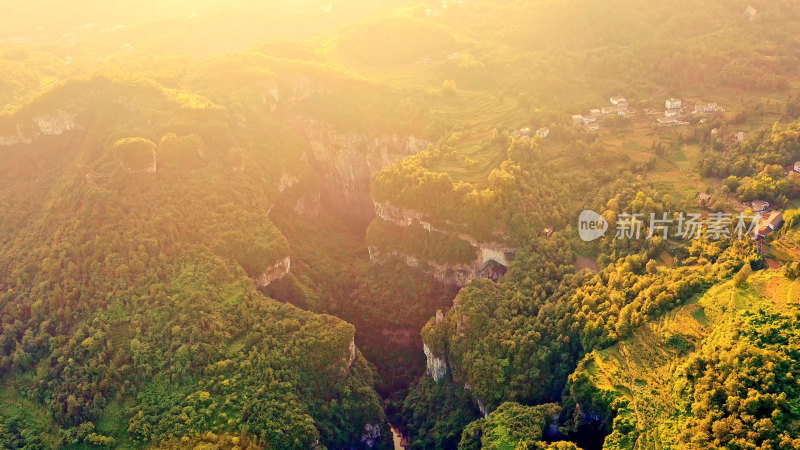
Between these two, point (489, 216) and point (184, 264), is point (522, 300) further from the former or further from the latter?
point (184, 264)

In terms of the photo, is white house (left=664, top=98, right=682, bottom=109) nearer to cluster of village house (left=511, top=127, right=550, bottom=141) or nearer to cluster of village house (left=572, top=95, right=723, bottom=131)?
cluster of village house (left=572, top=95, right=723, bottom=131)

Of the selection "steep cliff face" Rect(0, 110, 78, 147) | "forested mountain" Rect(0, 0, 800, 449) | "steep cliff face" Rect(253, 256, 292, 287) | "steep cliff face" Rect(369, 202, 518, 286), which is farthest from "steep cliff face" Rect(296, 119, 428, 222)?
"steep cliff face" Rect(0, 110, 78, 147)

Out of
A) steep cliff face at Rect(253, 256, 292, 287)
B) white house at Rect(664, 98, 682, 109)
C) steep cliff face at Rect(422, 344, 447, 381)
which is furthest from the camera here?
white house at Rect(664, 98, 682, 109)

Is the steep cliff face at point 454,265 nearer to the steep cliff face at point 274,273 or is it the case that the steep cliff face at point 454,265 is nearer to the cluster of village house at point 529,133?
the steep cliff face at point 274,273

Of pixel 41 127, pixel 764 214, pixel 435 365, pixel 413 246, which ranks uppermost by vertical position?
pixel 764 214

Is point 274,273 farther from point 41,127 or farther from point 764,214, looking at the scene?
point 764,214

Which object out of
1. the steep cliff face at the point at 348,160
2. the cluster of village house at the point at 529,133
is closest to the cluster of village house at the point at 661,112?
the cluster of village house at the point at 529,133

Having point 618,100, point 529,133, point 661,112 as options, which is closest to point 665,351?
point 529,133
